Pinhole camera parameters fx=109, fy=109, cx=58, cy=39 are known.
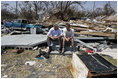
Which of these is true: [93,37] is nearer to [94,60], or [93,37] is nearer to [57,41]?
[57,41]

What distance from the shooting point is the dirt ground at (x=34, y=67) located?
2.76 m

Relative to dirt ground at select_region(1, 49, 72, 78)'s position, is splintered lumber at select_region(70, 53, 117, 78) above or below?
above

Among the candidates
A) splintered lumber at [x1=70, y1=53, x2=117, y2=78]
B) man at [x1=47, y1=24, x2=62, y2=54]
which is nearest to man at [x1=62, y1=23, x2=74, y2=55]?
man at [x1=47, y1=24, x2=62, y2=54]

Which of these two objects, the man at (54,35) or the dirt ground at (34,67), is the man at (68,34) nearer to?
the man at (54,35)

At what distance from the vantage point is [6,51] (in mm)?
4344

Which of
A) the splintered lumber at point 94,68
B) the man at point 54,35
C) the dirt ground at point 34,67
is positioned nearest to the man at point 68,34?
the man at point 54,35

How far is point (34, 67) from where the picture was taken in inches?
124

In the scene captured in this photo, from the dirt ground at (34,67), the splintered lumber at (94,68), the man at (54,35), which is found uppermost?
the man at (54,35)

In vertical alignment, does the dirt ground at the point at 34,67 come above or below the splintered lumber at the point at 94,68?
below

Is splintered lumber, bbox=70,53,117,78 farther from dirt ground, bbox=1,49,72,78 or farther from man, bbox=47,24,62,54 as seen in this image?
man, bbox=47,24,62,54

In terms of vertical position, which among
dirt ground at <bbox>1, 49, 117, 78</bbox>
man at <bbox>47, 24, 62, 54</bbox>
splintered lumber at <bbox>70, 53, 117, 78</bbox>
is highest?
man at <bbox>47, 24, 62, 54</bbox>

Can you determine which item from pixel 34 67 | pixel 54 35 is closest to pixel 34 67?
pixel 34 67

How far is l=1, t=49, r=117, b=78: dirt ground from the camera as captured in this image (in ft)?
9.07

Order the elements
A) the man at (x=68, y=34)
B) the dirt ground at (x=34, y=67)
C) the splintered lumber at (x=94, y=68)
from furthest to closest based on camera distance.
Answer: the man at (x=68, y=34)
the dirt ground at (x=34, y=67)
the splintered lumber at (x=94, y=68)
